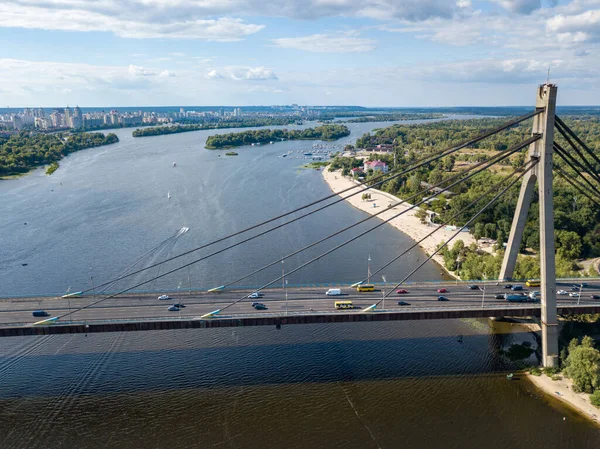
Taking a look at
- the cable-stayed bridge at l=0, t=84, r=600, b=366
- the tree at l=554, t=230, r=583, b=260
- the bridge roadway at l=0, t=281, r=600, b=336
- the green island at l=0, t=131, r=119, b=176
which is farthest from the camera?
the green island at l=0, t=131, r=119, b=176

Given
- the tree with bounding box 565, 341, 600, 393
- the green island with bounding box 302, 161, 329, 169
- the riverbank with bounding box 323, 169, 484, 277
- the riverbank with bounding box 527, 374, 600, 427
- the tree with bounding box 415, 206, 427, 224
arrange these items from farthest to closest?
the green island with bounding box 302, 161, 329, 169
the tree with bounding box 415, 206, 427, 224
the riverbank with bounding box 323, 169, 484, 277
the tree with bounding box 565, 341, 600, 393
the riverbank with bounding box 527, 374, 600, 427

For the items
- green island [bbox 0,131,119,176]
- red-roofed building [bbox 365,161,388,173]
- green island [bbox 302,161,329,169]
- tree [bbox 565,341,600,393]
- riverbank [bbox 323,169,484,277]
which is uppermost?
green island [bbox 0,131,119,176]

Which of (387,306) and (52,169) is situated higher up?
(52,169)

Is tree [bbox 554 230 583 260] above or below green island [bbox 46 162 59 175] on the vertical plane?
below

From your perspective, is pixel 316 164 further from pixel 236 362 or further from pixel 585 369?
pixel 585 369

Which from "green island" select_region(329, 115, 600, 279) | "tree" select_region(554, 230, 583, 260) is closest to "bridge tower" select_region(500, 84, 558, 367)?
"green island" select_region(329, 115, 600, 279)

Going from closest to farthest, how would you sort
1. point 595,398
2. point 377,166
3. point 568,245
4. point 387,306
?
point 595,398, point 387,306, point 568,245, point 377,166

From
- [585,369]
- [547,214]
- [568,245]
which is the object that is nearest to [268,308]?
[547,214]

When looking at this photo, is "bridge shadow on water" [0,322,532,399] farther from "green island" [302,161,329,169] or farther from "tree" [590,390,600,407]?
"green island" [302,161,329,169]
